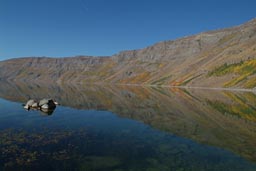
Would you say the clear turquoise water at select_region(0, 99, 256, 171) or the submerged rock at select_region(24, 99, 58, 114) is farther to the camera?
the submerged rock at select_region(24, 99, 58, 114)

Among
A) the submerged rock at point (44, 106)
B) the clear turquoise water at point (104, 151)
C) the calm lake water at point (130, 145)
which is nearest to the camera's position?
the clear turquoise water at point (104, 151)

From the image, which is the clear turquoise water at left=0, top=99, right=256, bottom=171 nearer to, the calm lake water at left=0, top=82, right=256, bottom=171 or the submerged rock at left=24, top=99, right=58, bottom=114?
the calm lake water at left=0, top=82, right=256, bottom=171

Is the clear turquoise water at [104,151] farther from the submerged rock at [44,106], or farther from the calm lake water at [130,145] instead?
the submerged rock at [44,106]

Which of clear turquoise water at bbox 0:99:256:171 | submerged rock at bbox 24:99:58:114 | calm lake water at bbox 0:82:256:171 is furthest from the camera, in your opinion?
submerged rock at bbox 24:99:58:114

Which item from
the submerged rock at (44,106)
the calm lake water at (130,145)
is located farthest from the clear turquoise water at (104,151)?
the submerged rock at (44,106)

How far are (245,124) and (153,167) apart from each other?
3250cm

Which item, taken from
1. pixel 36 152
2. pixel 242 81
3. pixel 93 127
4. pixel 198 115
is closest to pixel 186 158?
pixel 36 152

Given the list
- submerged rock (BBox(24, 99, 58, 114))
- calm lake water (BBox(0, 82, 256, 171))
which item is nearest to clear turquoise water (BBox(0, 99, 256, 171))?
calm lake water (BBox(0, 82, 256, 171))

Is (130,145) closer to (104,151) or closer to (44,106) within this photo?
(104,151)

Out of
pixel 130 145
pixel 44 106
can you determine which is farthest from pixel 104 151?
pixel 44 106

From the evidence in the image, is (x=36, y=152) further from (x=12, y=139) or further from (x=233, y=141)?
(x=233, y=141)

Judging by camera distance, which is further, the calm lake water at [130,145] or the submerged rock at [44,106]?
the submerged rock at [44,106]

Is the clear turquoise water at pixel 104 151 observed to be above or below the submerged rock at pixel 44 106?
below

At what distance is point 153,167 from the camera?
25406mm
